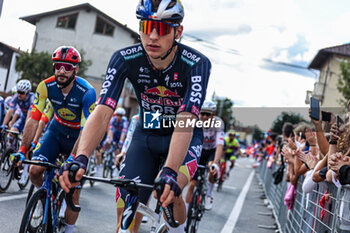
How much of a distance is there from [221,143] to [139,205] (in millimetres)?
5409

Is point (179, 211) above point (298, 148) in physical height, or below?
below

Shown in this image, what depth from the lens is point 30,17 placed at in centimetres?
4178

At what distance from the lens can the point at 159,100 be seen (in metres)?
3.68

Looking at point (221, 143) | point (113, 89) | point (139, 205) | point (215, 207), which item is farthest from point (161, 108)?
point (215, 207)

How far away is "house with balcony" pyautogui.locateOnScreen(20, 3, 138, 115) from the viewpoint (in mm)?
41938

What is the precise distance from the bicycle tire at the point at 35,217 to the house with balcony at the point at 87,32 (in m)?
37.7

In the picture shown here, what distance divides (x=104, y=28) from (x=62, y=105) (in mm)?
39695

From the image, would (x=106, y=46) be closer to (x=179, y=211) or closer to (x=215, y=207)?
(x=215, y=207)

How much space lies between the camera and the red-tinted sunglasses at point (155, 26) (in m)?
3.05

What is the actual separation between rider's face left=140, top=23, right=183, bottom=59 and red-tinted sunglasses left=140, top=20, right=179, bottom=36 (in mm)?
21

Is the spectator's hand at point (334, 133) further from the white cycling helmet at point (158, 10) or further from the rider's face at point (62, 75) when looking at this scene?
the rider's face at point (62, 75)

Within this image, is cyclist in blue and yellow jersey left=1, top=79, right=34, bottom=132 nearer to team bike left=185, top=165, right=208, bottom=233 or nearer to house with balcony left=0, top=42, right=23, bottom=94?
house with balcony left=0, top=42, right=23, bottom=94

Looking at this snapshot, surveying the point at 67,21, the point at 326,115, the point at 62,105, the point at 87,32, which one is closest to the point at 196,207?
the point at 326,115

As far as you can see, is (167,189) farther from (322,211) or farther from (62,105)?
(62,105)
